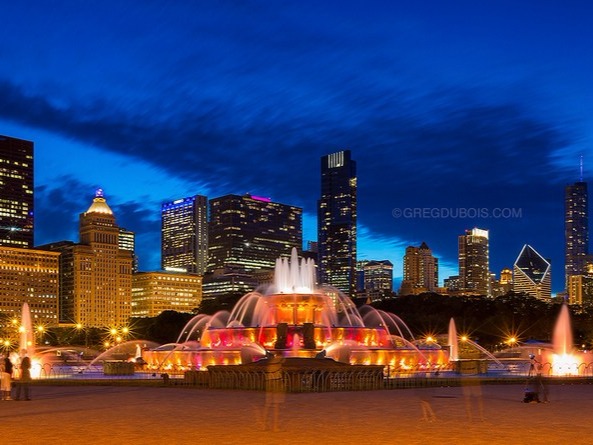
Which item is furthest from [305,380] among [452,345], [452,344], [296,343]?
[452,344]

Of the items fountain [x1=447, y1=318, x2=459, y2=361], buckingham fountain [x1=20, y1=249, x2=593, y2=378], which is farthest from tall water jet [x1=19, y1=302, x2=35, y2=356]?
fountain [x1=447, y1=318, x2=459, y2=361]

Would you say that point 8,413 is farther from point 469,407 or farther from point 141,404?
point 469,407

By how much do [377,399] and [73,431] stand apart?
9.78m

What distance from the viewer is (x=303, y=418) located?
1848 centimetres

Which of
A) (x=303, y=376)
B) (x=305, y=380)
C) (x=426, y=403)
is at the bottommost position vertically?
(x=426, y=403)

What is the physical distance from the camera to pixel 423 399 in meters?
23.6

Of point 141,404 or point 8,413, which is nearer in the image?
point 8,413

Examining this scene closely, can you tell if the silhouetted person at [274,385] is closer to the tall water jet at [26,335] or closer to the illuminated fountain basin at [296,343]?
the illuminated fountain basin at [296,343]

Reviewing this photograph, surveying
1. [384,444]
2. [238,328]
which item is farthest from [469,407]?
[238,328]

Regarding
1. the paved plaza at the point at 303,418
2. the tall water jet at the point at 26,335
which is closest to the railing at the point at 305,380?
the paved plaza at the point at 303,418

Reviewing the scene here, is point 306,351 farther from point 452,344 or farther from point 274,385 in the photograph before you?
point 452,344

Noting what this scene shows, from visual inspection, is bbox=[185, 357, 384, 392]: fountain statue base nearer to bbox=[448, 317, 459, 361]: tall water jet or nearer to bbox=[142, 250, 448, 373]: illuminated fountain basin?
bbox=[142, 250, 448, 373]: illuminated fountain basin

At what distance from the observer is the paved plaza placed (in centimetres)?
1526

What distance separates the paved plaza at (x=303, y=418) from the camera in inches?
601
